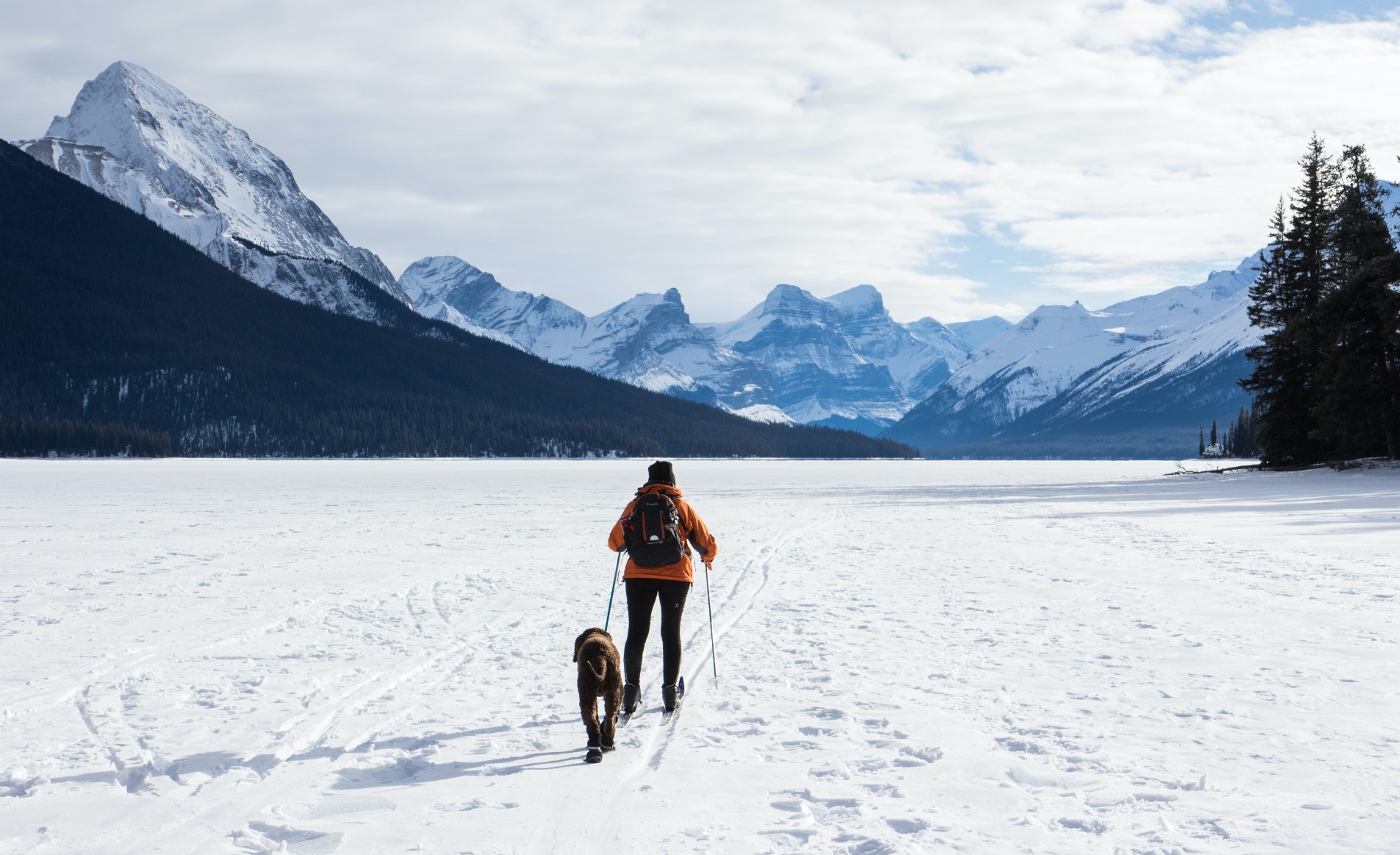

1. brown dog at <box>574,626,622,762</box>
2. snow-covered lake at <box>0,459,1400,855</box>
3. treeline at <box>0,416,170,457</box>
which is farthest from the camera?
treeline at <box>0,416,170,457</box>

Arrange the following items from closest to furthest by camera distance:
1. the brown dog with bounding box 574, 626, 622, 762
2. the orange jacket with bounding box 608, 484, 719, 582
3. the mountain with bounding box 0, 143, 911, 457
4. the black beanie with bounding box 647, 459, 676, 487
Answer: the brown dog with bounding box 574, 626, 622, 762, the orange jacket with bounding box 608, 484, 719, 582, the black beanie with bounding box 647, 459, 676, 487, the mountain with bounding box 0, 143, 911, 457

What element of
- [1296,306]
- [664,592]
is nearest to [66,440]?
[1296,306]

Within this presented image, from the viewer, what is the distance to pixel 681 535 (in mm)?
8047

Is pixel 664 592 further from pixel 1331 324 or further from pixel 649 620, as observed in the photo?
pixel 1331 324

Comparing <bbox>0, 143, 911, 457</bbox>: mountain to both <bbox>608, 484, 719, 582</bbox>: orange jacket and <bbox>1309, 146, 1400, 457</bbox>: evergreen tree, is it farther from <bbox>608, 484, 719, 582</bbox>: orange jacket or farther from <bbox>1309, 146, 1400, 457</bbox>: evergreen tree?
<bbox>608, 484, 719, 582</bbox>: orange jacket

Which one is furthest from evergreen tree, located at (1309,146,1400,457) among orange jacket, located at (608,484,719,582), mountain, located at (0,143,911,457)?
mountain, located at (0,143,911,457)

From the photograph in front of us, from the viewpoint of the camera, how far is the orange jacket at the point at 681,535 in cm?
800

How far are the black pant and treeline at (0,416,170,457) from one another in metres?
145

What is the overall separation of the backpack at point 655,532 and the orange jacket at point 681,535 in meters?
0.07

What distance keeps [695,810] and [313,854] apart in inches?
85.0

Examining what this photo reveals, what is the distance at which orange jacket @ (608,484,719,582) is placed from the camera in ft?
26.2

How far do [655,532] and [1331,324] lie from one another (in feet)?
152

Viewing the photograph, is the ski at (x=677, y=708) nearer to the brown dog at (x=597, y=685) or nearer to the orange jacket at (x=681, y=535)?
the brown dog at (x=597, y=685)

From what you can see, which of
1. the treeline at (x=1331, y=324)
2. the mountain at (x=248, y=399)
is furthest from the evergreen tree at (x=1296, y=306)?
the mountain at (x=248, y=399)
